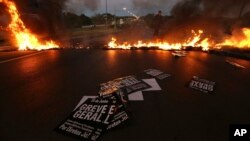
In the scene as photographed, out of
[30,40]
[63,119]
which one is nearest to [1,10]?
[30,40]

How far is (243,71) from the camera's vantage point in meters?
8.39

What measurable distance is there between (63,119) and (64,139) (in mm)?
718

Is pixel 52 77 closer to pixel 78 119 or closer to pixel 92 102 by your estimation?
pixel 92 102

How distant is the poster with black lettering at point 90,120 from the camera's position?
11.9 feet

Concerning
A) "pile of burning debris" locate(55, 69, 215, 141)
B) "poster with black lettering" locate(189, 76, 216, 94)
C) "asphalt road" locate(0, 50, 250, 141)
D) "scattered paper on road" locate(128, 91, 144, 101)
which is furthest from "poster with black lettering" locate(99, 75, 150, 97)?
"poster with black lettering" locate(189, 76, 216, 94)

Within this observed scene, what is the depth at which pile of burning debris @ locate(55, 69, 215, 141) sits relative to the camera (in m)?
3.72

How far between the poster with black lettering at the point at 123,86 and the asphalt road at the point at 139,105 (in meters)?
0.30

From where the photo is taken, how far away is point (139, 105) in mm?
4773

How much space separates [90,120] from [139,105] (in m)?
1.25

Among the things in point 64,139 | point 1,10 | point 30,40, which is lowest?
point 64,139

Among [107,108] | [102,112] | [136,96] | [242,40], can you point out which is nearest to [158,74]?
[136,96]

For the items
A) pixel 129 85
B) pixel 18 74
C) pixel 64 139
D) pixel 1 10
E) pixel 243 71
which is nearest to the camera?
pixel 64 139

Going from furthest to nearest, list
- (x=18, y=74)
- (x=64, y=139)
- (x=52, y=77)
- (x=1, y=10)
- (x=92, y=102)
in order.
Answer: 1. (x=1, y=10)
2. (x=18, y=74)
3. (x=52, y=77)
4. (x=92, y=102)
5. (x=64, y=139)

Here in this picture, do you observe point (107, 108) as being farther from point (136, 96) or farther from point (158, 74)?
point (158, 74)
